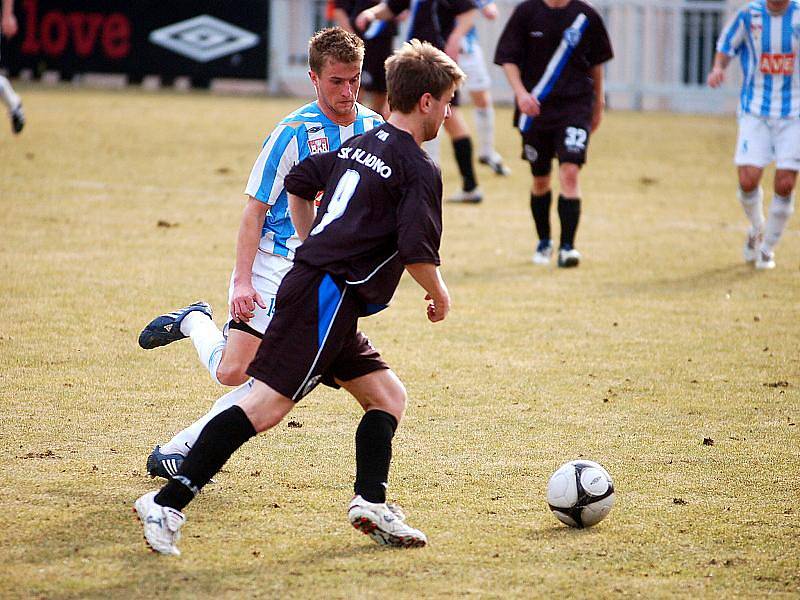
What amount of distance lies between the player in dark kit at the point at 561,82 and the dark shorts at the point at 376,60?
3.17 meters

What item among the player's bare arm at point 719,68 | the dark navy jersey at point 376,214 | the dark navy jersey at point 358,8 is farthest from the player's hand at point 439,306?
the dark navy jersey at point 358,8

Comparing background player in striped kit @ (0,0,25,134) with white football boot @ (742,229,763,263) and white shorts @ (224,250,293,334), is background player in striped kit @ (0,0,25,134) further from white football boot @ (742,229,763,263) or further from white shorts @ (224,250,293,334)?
white shorts @ (224,250,293,334)

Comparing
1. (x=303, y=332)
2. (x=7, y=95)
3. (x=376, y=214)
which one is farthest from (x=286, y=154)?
(x=7, y=95)

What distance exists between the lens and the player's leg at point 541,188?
937 cm

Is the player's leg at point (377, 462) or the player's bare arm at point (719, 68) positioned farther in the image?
the player's bare arm at point (719, 68)

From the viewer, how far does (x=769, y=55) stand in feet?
29.6

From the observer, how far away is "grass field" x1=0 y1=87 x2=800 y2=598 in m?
3.83

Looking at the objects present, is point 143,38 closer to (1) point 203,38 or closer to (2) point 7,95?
(1) point 203,38

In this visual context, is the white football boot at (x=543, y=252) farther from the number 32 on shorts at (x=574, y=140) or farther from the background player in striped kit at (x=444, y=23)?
the background player in striped kit at (x=444, y=23)

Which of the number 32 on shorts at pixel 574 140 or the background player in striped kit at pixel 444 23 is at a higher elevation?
the background player in striped kit at pixel 444 23

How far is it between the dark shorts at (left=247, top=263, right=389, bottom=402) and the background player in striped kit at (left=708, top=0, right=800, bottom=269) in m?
5.96

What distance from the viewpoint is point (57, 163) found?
1309 cm

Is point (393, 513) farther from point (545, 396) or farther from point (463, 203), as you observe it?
point (463, 203)

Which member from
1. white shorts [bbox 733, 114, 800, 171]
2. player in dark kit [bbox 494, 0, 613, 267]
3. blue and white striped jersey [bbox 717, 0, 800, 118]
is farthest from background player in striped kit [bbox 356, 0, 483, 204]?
white shorts [bbox 733, 114, 800, 171]
